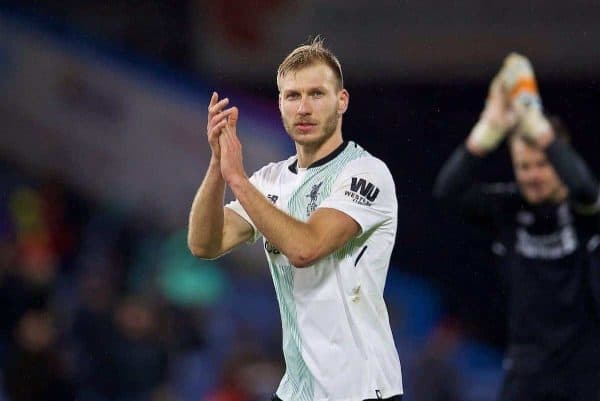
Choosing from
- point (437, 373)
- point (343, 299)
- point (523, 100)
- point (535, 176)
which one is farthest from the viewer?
point (437, 373)

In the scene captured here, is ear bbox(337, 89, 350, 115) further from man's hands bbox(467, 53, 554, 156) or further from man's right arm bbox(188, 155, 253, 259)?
man's hands bbox(467, 53, 554, 156)

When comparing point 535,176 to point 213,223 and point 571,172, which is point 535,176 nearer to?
point 571,172

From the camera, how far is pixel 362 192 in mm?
3924

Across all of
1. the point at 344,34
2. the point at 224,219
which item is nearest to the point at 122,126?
the point at 344,34

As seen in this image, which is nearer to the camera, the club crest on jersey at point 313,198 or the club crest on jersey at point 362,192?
the club crest on jersey at point 362,192

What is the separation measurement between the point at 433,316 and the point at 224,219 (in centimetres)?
504

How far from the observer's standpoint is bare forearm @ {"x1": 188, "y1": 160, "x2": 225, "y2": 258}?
4.06 m

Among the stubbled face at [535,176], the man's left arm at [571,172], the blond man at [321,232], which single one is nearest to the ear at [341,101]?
the blond man at [321,232]

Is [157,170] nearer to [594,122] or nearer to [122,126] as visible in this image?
[122,126]

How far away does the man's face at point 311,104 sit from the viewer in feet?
13.2

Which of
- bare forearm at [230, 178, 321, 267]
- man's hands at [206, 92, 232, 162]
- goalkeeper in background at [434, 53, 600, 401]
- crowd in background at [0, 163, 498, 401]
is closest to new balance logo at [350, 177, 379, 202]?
bare forearm at [230, 178, 321, 267]

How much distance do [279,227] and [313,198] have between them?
40 cm

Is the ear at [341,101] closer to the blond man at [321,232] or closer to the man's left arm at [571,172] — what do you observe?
the blond man at [321,232]

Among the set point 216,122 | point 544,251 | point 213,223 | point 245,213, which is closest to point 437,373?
point 544,251
